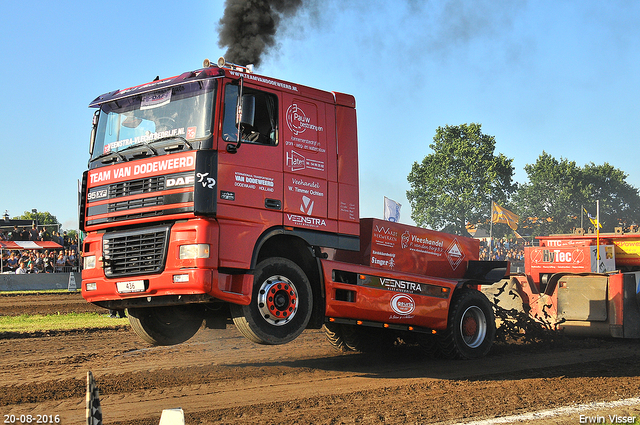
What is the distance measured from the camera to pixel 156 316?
823 cm

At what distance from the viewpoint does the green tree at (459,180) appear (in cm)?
6881

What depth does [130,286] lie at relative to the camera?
6918 mm

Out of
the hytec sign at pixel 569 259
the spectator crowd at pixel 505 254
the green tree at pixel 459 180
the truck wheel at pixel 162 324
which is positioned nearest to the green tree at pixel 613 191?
the green tree at pixel 459 180

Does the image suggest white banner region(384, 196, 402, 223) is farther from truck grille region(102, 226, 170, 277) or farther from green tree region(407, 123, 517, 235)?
green tree region(407, 123, 517, 235)

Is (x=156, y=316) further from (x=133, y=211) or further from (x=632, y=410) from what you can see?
(x=632, y=410)

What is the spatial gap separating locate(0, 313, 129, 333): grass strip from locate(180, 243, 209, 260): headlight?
7.83 meters

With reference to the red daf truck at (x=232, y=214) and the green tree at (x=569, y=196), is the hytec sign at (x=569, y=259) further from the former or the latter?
the green tree at (x=569, y=196)

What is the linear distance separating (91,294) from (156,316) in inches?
43.2

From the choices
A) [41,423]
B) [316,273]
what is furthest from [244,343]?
[41,423]

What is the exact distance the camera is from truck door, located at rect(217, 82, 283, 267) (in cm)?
667

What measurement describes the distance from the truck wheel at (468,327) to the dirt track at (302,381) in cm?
26

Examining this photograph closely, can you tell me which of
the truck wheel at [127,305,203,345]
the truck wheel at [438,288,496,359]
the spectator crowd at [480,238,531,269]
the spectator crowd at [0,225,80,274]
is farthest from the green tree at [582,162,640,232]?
the truck wheel at [127,305,203,345]

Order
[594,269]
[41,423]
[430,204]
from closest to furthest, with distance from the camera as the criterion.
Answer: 1. [41,423]
2. [594,269]
3. [430,204]

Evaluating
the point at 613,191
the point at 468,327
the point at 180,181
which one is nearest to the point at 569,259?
the point at 468,327
